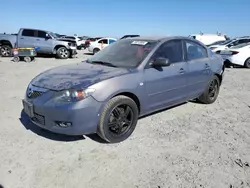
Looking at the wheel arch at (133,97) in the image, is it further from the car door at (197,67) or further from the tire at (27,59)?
the tire at (27,59)

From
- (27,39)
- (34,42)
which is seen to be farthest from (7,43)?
(34,42)

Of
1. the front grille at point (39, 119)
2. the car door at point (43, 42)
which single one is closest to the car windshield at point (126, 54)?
the front grille at point (39, 119)

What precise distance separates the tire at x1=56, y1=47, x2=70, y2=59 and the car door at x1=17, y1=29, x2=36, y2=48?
1.61 m

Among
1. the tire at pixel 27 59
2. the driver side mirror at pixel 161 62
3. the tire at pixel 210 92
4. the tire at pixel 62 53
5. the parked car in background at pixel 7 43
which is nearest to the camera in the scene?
the driver side mirror at pixel 161 62

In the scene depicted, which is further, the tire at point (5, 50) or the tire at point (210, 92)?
the tire at point (5, 50)

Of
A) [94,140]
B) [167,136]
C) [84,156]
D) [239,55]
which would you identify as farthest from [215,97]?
[239,55]

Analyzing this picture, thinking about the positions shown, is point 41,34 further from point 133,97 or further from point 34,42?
point 133,97

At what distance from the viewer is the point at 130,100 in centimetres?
376

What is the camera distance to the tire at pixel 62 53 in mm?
16250

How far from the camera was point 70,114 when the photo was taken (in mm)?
3219

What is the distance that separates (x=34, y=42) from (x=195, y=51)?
42.5 feet

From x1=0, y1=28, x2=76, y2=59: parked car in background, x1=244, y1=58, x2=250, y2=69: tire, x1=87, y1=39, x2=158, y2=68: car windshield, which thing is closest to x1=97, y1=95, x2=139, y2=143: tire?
x1=87, y1=39, x2=158, y2=68: car windshield

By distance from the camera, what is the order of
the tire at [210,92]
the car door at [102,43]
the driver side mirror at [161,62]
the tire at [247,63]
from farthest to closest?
the car door at [102,43] < the tire at [247,63] < the tire at [210,92] < the driver side mirror at [161,62]

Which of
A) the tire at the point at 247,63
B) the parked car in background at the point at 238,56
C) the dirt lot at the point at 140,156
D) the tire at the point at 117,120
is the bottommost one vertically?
the dirt lot at the point at 140,156
